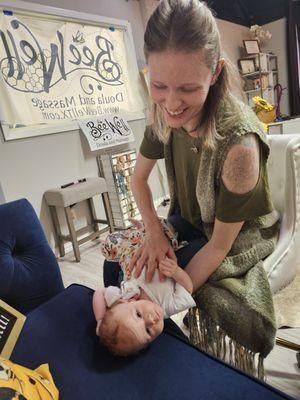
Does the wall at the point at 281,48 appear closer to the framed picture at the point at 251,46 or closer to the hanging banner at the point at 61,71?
the framed picture at the point at 251,46

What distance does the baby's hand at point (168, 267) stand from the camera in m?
0.85

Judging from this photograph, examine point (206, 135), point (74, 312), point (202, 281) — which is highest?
point (206, 135)

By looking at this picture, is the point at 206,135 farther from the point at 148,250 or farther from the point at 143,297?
the point at 143,297

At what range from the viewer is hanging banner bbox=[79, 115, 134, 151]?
274 centimetres

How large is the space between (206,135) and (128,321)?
1.82 ft

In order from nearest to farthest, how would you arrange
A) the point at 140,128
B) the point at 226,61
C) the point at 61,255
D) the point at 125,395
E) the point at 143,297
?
the point at 125,395
the point at 226,61
the point at 143,297
the point at 61,255
the point at 140,128

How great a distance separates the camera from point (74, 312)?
0.98m

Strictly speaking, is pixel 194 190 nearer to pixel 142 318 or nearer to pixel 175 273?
pixel 175 273

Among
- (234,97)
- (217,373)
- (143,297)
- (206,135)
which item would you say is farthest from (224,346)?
(234,97)

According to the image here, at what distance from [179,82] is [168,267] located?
508 mm

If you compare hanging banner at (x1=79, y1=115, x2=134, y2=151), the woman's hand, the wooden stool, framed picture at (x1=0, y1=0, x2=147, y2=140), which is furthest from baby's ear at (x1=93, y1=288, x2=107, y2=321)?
hanging banner at (x1=79, y1=115, x2=134, y2=151)

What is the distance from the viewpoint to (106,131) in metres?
2.89

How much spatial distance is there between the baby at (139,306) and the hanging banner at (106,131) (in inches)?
78.4

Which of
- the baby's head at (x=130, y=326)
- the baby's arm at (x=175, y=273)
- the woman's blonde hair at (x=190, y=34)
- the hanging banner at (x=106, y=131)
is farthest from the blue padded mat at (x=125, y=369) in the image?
the hanging banner at (x=106, y=131)
